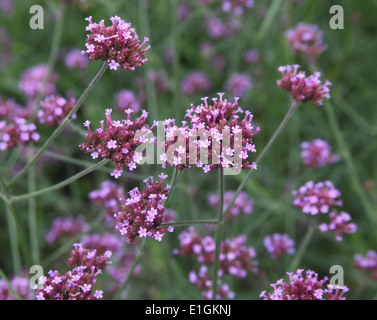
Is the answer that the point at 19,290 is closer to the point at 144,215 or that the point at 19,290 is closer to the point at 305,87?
the point at 144,215

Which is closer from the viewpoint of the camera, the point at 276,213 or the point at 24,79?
the point at 276,213

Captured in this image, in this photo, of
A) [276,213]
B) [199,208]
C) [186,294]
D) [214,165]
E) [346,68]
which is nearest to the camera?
[214,165]

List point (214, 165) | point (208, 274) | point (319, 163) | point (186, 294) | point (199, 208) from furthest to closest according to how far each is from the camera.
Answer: point (199, 208) < point (319, 163) < point (186, 294) < point (208, 274) < point (214, 165)

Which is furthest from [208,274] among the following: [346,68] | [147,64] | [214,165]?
[346,68]

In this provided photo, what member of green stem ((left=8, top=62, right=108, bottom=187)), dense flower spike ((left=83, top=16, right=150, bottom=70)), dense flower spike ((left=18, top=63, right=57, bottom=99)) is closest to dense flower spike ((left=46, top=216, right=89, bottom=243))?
dense flower spike ((left=18, top=63, right=57, bottom=99))

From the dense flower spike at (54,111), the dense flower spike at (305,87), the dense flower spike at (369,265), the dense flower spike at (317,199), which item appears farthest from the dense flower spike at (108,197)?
the dense flower spike at (369,265)
